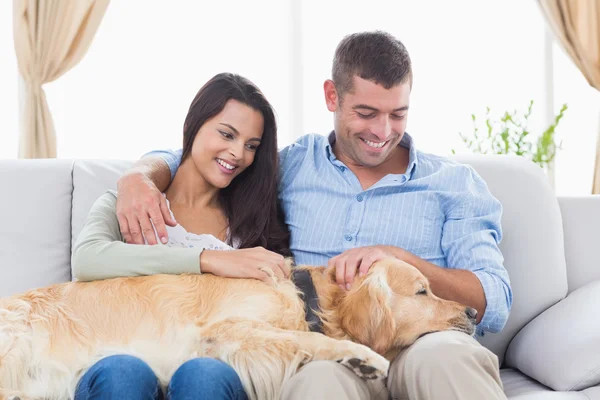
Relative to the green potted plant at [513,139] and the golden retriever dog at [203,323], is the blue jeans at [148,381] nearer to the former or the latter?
the golden retriever dog at [203,323]

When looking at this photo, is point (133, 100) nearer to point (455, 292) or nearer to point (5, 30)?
point (5, 30)

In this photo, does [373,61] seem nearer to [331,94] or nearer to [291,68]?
[331,94]

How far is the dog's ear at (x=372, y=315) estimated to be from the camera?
5.75 feet

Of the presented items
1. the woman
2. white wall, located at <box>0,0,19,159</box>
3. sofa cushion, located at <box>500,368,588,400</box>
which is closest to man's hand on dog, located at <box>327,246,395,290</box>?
the woman

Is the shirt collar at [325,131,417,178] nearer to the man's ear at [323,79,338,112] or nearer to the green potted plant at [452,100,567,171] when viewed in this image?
the man's ear at [323,79,338,112]

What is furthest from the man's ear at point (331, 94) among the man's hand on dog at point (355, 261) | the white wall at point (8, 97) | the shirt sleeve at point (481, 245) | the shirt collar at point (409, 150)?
the white wall at point (8, 97)

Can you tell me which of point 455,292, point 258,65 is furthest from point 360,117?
point 258,65

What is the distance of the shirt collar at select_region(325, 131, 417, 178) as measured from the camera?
220cm

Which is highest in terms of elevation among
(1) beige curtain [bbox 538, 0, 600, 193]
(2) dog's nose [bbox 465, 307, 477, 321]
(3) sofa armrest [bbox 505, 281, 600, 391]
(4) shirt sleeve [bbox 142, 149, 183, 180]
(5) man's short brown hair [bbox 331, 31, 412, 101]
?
(1) beige curtain [bbox 538, 0, 600, 193]

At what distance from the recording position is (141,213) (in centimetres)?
190

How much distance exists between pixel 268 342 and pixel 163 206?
1.76ft

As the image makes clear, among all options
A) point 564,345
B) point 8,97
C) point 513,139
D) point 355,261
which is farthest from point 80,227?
point 513,139

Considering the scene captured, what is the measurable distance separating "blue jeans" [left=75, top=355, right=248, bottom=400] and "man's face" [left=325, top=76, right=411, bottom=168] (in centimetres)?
91

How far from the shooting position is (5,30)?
406 cm
